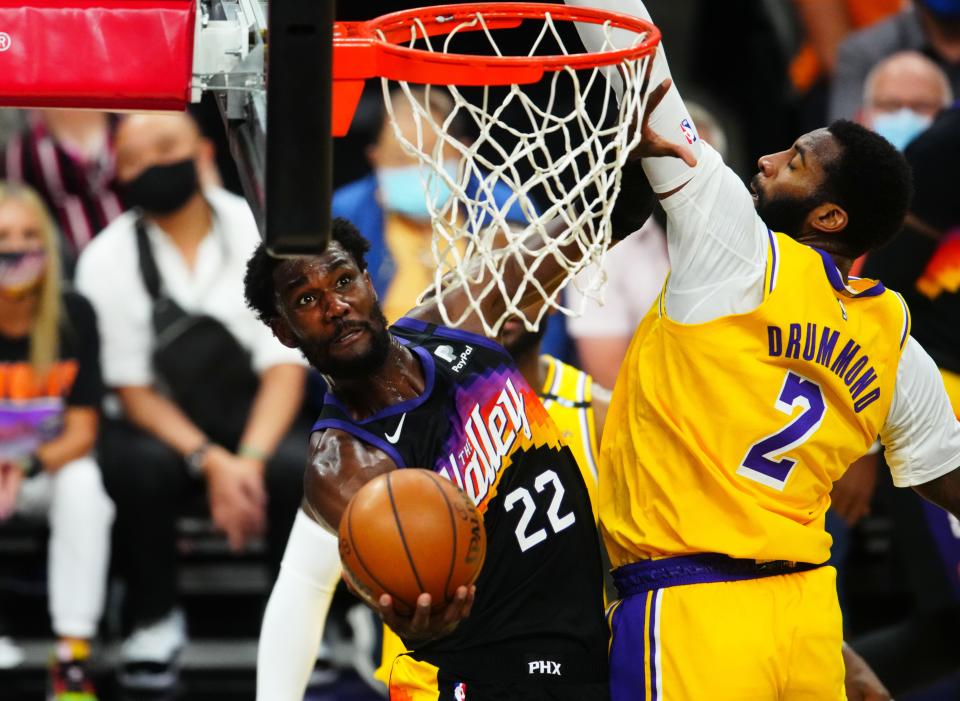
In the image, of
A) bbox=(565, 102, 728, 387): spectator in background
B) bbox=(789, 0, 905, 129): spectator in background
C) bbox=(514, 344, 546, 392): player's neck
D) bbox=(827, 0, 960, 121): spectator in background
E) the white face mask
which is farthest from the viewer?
bbox=(789, 0, 905, 129): spectator in background

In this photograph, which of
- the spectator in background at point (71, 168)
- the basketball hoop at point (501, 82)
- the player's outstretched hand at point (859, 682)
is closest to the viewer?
the basketball hoop at point (501, 82)

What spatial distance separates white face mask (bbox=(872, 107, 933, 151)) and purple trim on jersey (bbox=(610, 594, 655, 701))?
3.21 m

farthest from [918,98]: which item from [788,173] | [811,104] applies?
[788,173]

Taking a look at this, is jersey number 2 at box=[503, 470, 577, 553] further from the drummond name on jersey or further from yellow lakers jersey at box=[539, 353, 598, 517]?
the drummond name on jersey

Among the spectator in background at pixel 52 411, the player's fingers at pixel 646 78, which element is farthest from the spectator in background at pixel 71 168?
the player's fingers at pixel 646 78

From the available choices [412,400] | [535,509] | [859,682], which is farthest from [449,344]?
[859,682]

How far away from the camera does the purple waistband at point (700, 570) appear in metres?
3.62

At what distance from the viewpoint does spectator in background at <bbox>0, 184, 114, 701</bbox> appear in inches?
233

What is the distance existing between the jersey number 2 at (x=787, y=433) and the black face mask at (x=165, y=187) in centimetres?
317

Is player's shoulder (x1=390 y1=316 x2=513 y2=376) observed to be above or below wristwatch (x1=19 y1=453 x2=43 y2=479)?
above

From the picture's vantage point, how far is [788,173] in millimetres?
3639

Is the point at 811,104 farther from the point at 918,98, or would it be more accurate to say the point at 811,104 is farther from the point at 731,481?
the point at 731,481

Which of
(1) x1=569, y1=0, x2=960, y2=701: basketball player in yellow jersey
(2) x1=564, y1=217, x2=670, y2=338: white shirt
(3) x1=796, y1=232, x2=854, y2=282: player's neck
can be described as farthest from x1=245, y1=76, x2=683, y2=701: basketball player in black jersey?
(2) x1=564, y1=217, x2=670, y2=338: white shirt

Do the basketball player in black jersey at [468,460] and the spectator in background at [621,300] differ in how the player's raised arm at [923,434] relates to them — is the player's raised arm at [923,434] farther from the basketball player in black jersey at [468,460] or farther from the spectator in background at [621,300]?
the spectator in background at [621,300]
